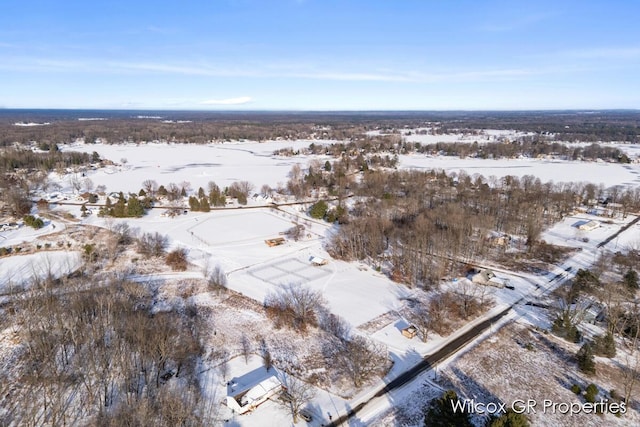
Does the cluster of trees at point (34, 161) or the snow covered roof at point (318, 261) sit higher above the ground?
the cluster of trees at point (34, 161)

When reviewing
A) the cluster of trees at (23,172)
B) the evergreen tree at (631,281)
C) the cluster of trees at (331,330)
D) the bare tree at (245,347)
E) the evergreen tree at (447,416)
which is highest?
the cluster of trees at (23,172)

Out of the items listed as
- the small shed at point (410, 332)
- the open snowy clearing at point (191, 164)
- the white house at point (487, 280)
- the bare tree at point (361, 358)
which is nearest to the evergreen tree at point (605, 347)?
the white house at point (487, 280)

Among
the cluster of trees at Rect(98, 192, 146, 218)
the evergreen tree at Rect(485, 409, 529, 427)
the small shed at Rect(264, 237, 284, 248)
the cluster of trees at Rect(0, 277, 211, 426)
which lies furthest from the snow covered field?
the evergreen tree at Rect(485, 409, 529, 427)

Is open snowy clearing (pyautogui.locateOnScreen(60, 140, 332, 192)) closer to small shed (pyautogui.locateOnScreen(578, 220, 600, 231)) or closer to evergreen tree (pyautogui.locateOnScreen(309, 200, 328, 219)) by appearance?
evergreen tree (pyautogui.locateOnScreen(309, 200, 328, 219))

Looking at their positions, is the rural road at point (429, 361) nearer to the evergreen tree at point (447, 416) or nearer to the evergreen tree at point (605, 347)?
the evergreen tree at point (447, 416)

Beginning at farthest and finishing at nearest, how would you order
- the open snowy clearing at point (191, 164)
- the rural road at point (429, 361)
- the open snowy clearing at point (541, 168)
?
the open snowy clearing at point (541, 168) < the open snowy clearing at point (191, 164) < the rural road at point (429, 361)

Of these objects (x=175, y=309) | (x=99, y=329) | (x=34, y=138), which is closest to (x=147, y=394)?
(x=99, y=329)

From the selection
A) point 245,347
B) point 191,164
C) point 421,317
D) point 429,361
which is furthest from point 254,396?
point 191,164
